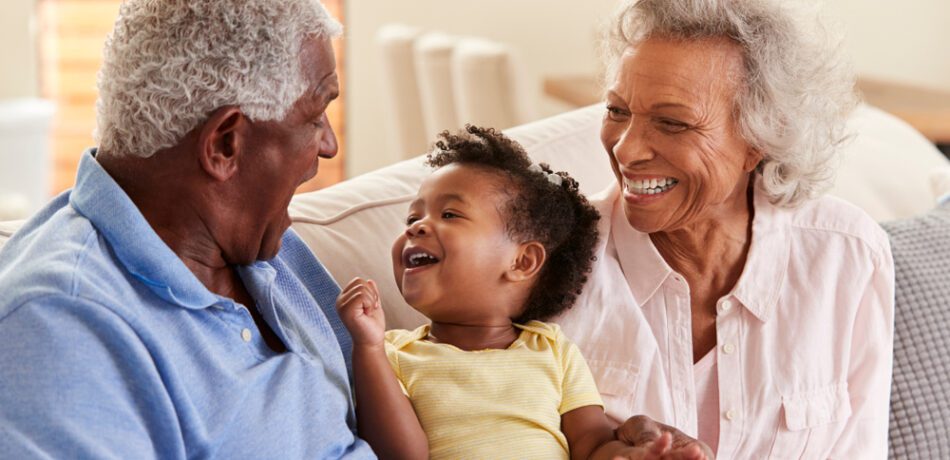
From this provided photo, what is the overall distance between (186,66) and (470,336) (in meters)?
0.62

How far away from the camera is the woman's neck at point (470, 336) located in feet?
5.54

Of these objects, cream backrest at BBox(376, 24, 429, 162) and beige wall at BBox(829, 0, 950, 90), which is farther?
beige wall at BBox(829, 0, 950, 90)

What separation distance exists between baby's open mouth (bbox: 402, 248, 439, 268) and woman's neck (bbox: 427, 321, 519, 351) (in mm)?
100

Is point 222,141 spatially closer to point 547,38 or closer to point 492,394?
point 492,394

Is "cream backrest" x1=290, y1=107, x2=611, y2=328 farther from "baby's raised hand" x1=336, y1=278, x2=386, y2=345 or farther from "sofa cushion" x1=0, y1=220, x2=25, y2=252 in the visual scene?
"sofa cushion" x1=0, y1=220, x2=25, y2=252

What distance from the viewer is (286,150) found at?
1351 mm

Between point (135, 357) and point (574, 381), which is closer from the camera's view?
point (135, 357)

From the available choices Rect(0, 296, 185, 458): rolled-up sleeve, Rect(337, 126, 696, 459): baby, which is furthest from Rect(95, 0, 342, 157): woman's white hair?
Rect(337, 126, 696, 459): baby

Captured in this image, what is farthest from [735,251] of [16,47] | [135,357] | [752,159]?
[16,47]

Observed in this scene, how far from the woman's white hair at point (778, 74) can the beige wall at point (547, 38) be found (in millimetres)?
4103

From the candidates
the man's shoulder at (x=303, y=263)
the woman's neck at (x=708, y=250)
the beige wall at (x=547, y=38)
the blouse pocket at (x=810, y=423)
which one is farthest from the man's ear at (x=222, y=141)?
the beige wall at (x=547, y=38)

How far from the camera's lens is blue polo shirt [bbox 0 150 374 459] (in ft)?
3.69

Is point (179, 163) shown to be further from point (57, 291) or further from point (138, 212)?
point (57, 291)

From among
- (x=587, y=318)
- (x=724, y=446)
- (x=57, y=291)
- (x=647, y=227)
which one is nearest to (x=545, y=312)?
(x=587, y=318)
